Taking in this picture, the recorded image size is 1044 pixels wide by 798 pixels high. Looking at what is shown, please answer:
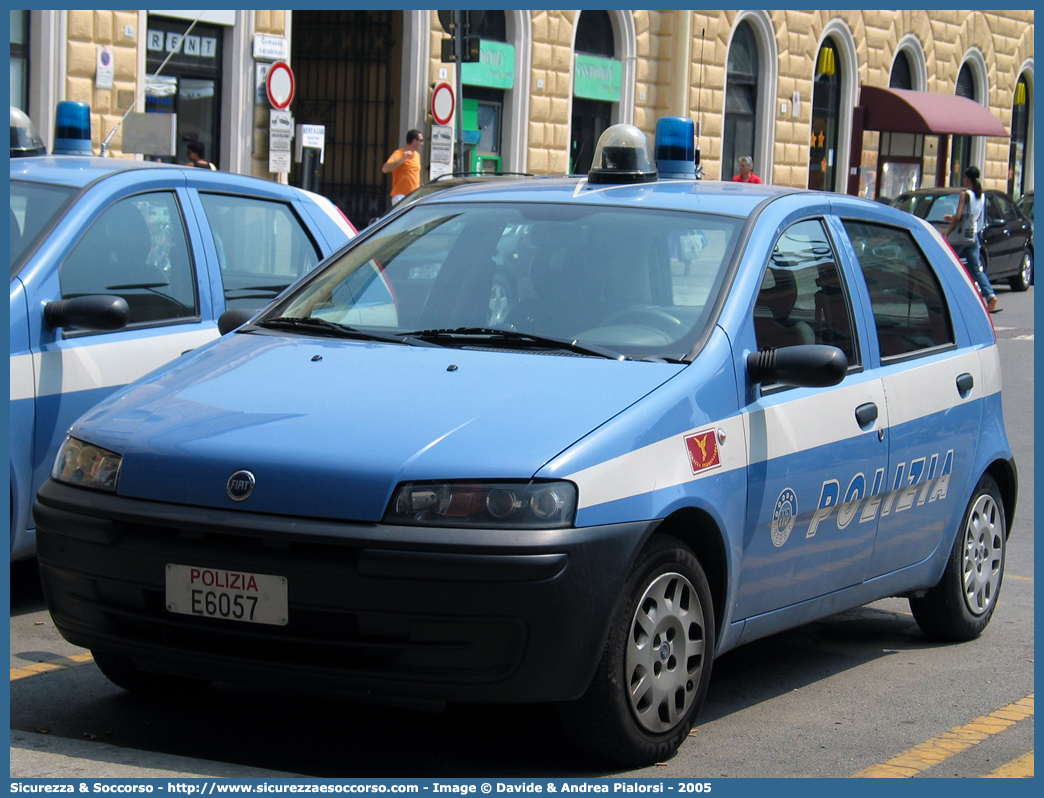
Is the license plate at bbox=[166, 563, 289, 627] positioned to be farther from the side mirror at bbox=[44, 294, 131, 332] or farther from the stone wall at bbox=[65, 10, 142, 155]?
the stone wall at bbox=[65, 10, 142, 155]

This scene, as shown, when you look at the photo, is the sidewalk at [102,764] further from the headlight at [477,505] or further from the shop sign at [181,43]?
the shop sign at [181,43]

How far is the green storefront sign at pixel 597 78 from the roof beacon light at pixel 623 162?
2180cm

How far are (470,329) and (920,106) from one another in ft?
110

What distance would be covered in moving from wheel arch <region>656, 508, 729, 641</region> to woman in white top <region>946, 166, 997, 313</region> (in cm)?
1830

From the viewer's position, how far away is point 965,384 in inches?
235

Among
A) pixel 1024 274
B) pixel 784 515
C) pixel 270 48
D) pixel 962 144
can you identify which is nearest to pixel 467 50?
pixel 270 48

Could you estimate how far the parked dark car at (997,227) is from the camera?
2406 cm

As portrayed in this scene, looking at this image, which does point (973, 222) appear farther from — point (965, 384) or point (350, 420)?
point (350, 420)

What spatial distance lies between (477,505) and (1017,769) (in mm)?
1834

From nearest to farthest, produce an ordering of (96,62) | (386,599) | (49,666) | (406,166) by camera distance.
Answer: (386,599)
(49,666)
(96,62)
(406,166)

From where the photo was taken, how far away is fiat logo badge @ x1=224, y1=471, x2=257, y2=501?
3.98m

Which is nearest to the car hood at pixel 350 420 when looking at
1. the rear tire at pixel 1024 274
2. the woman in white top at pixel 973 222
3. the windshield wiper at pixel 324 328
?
the windshield wiper at pixel 324 328

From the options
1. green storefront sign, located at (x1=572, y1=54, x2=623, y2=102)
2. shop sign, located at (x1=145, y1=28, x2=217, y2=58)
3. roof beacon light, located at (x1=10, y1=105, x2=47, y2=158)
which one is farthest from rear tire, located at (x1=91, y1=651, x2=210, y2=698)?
green storefront sign, located at (x1=572, y1=54, x2=623, y2=102)

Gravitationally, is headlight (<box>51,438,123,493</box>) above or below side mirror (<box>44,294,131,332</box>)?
below
